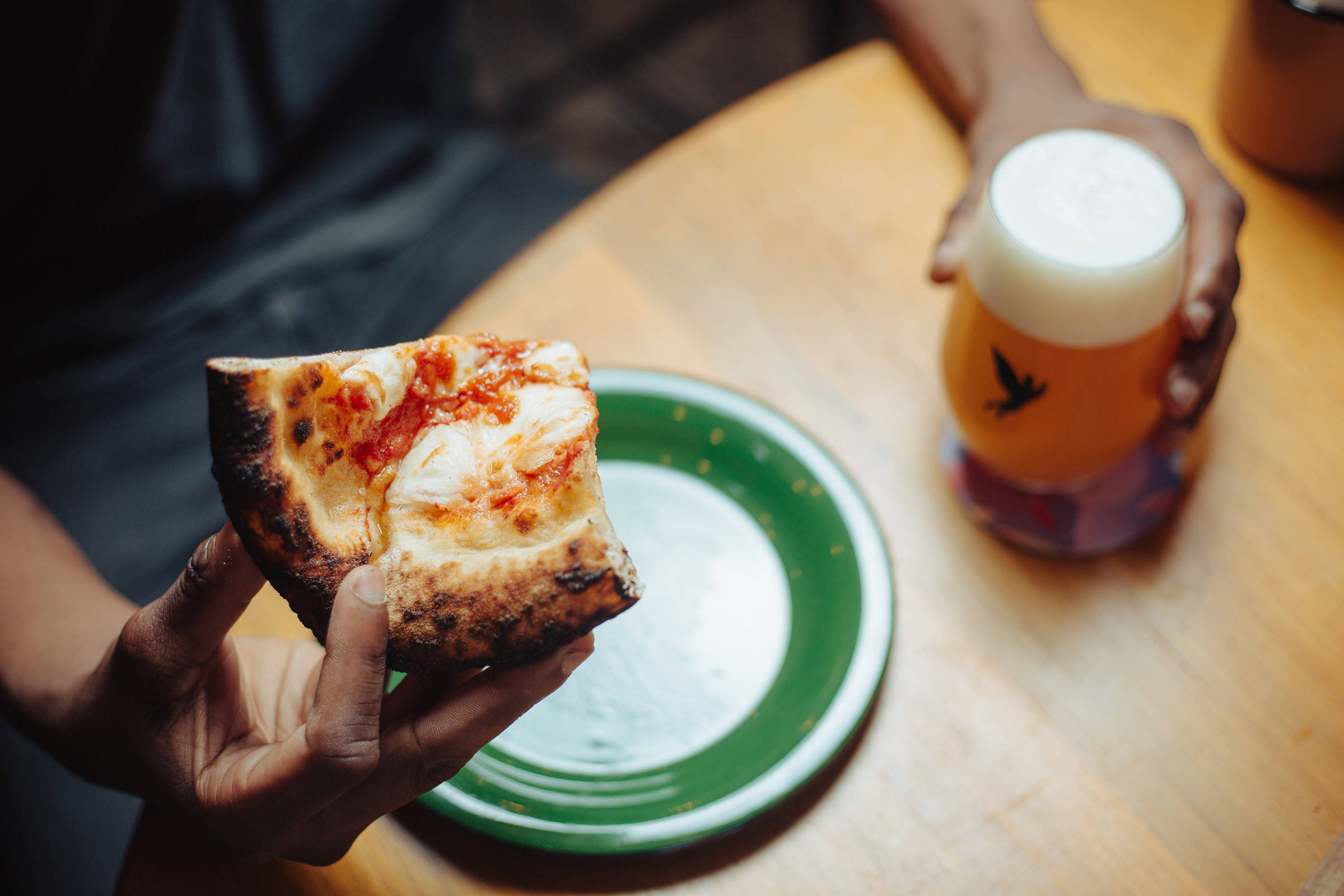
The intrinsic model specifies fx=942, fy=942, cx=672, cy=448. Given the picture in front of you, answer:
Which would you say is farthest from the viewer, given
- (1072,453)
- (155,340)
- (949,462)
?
(155,340)

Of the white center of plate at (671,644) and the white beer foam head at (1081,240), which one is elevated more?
the white beer foam head at (1081,240)

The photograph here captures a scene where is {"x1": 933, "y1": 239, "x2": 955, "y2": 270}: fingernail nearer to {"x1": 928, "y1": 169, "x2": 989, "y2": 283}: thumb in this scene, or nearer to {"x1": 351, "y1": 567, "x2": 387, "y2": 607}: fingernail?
{"x1": 928, "y1": 169, "x2": 989, "y2": 283}: thumb

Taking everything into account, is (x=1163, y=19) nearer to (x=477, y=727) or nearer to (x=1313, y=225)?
(x=1313, y=225)

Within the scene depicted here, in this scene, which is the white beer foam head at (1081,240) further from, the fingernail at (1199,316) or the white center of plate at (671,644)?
the white center of plate at (671,644)

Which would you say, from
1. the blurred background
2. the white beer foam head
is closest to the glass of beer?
the white beer foam head

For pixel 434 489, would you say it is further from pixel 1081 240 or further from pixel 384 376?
pixel 1081 240

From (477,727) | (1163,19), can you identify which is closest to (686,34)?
(1163,19)

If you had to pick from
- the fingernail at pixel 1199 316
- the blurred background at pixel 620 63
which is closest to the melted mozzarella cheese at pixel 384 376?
the fingernail at pixel 1199 316
